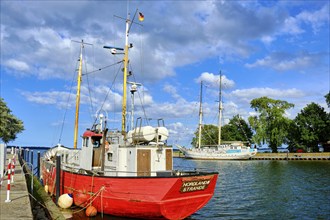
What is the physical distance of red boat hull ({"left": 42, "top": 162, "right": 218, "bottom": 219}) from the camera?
47.9 ft

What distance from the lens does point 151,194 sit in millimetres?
14711

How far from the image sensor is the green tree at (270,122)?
86875mm

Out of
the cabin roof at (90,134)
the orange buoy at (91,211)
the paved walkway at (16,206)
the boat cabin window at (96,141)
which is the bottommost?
the orange buoy at (91,211)

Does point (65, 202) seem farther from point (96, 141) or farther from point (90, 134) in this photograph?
point (90, 134)

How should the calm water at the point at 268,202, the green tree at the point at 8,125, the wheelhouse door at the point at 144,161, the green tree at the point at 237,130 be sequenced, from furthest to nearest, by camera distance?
1. the green tree at the point at 237,130
2. the green tree at the point at 8,125
3. the calm water at the point at 268,202
4. the wheelhouse door at the point at 144,161

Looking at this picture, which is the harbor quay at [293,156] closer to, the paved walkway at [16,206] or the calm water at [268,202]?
the calm water at [268,202]

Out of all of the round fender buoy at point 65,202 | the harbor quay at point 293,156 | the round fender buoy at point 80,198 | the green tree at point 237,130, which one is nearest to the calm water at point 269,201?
the round fender buoy at point 80,198

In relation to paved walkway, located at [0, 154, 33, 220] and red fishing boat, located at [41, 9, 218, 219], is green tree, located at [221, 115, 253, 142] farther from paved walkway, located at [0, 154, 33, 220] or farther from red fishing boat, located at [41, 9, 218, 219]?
paved walkway, located at [0, 154, 33, 220]

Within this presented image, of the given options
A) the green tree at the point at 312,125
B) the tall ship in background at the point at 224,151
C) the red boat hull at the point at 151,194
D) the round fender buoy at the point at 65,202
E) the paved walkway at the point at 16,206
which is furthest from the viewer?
the tall ship in background at the point at 224,151

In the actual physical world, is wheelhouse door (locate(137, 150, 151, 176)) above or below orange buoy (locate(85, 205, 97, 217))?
above

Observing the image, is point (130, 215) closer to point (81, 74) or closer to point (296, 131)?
point (81, 74)

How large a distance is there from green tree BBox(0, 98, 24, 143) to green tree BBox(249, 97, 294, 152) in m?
59.3

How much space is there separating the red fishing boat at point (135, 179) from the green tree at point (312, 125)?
73.2 metres

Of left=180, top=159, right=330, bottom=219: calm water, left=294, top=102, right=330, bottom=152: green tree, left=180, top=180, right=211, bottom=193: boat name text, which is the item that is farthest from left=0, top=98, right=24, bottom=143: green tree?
left=294, top=102, right=330, bottom=152: green tree
